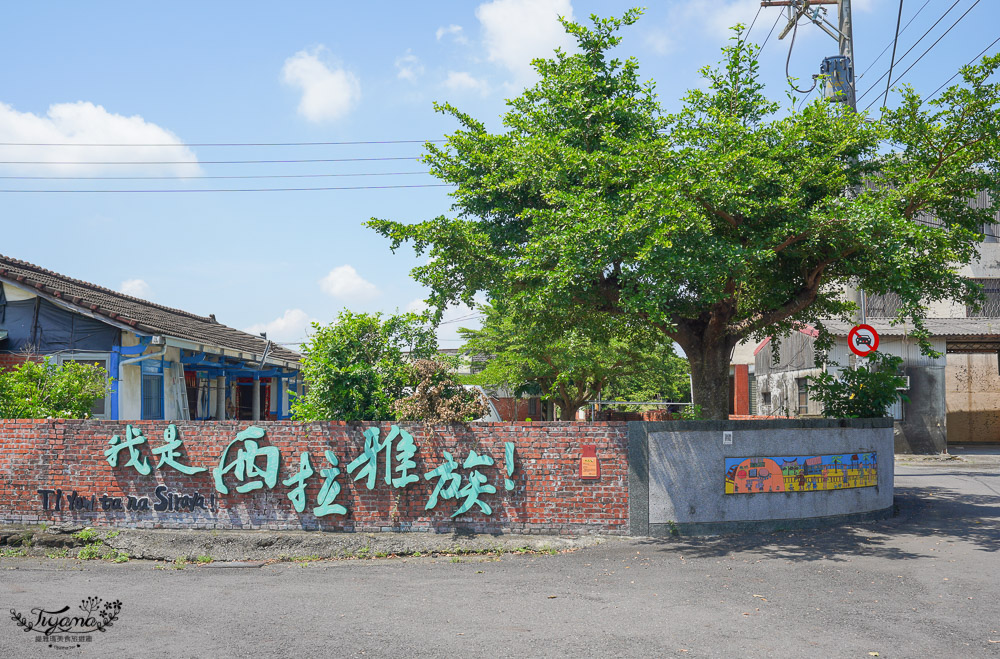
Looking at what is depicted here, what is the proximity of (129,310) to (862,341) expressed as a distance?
16.6 m

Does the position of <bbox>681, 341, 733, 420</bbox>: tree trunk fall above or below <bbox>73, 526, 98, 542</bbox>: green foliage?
above

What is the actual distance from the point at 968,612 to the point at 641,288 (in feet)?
18.1

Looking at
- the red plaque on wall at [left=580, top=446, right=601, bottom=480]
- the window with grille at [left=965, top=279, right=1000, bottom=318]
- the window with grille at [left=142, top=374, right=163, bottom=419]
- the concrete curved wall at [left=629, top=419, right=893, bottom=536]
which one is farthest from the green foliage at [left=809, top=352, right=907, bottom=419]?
the window with grille at [left=965, top=279, right=1000, bottom=318]

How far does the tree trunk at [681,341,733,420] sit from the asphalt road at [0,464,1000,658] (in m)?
2.61

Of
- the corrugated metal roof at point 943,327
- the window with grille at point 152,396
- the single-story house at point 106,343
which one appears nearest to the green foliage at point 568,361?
the corrugated metal roof at point 943,327

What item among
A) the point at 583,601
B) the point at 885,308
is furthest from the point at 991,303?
the point at 583,601

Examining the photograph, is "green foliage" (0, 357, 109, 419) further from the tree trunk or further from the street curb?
the tree trunk

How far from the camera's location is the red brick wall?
11.2 meters

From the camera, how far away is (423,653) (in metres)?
6.45

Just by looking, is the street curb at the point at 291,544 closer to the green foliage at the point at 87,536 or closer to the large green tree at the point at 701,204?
the green foliage at the point at 87,536

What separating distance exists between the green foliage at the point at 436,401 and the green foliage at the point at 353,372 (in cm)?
35

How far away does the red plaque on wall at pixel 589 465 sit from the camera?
36.7 ft

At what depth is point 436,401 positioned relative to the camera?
11.6 m

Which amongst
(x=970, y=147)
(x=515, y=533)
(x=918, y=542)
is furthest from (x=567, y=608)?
(x=970, y=147)
